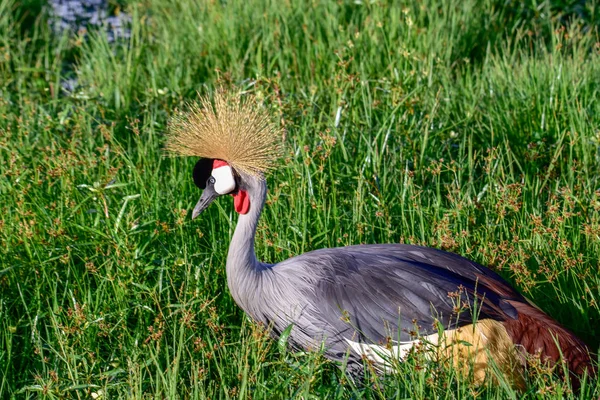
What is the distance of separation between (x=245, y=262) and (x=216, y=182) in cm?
26

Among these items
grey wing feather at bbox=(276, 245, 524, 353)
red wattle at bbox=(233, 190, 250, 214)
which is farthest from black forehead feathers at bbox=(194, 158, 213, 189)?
grey wing feather at bbox=(276, 245, 524, 353)

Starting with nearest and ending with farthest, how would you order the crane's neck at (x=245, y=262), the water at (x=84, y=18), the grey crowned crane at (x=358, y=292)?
the grey crowned crane at (x=358, y=292) < the crane's neck at (x=245, y=262) < the water at (x=84, y=18)

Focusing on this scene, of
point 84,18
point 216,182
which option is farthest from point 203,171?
point 84,18

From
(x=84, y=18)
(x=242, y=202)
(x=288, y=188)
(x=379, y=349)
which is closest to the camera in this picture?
(x=379, y=349)

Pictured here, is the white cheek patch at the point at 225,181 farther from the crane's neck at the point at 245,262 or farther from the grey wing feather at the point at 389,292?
the grey wing feather at the point at 389,292

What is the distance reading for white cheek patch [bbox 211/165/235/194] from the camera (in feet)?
8.12

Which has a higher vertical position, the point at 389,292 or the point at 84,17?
the point at 84,17

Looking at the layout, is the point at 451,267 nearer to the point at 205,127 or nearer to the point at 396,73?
the point at 205,127

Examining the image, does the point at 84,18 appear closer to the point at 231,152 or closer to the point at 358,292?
the point at 231,152

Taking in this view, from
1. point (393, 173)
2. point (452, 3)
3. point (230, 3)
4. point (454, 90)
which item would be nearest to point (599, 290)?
point (393, 173)

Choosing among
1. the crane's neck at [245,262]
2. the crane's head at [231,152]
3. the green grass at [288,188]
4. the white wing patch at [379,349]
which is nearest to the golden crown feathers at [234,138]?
the crane's head at [231,152]

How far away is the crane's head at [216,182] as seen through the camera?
2.47m

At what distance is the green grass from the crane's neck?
112mm

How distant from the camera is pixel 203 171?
8.16 feet
